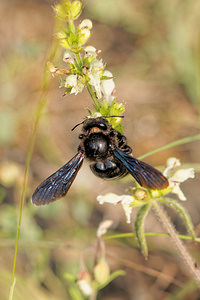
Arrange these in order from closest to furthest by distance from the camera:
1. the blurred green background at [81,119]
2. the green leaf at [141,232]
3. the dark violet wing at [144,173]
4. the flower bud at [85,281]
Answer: the dark violet wing at [144,173]
the green leaf at [141,232]
the flower bud at [85,281]
the blurred green background at [81,119]

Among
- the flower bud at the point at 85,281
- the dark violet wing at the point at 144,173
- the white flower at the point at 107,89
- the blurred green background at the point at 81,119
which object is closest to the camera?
the dark violet wing at the point at 144,173

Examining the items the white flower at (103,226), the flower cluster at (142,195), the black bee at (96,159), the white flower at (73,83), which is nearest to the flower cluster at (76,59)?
the white flower at (73,83)

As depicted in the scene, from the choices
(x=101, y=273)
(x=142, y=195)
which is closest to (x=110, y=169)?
(x=142, y=195)

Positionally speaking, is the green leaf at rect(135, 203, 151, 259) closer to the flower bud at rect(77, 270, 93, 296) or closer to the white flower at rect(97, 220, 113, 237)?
the white flower at rect(97, 220, 113, 237)

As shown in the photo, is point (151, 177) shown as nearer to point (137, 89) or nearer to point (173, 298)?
point (173, 298)

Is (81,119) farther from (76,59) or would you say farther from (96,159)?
(76,59)

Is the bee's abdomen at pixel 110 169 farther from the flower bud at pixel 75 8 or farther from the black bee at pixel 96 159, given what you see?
the flower bud at pixel 75 8

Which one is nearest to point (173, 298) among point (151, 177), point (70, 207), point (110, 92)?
point (70, 207)
